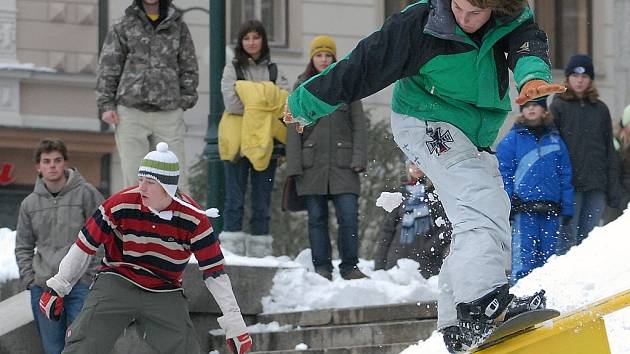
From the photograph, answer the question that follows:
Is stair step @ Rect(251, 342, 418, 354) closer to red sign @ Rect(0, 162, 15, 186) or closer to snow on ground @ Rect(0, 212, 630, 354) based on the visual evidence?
snow on ground @ Rect(0, 212, 630, 354)

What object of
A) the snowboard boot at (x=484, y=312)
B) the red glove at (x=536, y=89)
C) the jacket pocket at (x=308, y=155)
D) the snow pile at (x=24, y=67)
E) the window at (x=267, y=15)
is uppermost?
the window at (x=267, y=15)

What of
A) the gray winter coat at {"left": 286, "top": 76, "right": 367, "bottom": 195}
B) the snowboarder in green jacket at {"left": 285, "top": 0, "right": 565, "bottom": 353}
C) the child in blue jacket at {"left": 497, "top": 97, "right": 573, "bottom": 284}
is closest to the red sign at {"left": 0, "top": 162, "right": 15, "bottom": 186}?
the gray winter coat at {"left": 286, "top": 76, "right": 367, "bottom": 195}

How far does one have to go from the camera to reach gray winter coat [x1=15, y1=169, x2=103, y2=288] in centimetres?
997

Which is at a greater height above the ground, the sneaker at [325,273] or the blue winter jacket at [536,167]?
the blue winter jacket at [536,167]

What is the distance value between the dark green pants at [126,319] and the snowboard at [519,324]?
2.45 meters

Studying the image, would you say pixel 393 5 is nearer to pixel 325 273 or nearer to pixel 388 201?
pixel 325 273

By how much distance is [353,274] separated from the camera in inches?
427

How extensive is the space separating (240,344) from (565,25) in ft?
51.5

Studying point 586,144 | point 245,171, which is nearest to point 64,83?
point 245,171

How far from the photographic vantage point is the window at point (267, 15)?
2080 centimetres

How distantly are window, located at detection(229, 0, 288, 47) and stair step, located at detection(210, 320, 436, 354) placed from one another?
10.8 m

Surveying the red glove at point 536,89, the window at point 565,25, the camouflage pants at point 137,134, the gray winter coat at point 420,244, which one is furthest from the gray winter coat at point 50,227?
the window at point 565,25

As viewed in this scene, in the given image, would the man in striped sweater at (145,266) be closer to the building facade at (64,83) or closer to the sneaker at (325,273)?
the sneaker at (325,273)

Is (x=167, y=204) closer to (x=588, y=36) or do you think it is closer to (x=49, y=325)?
(x=49, y=325)
